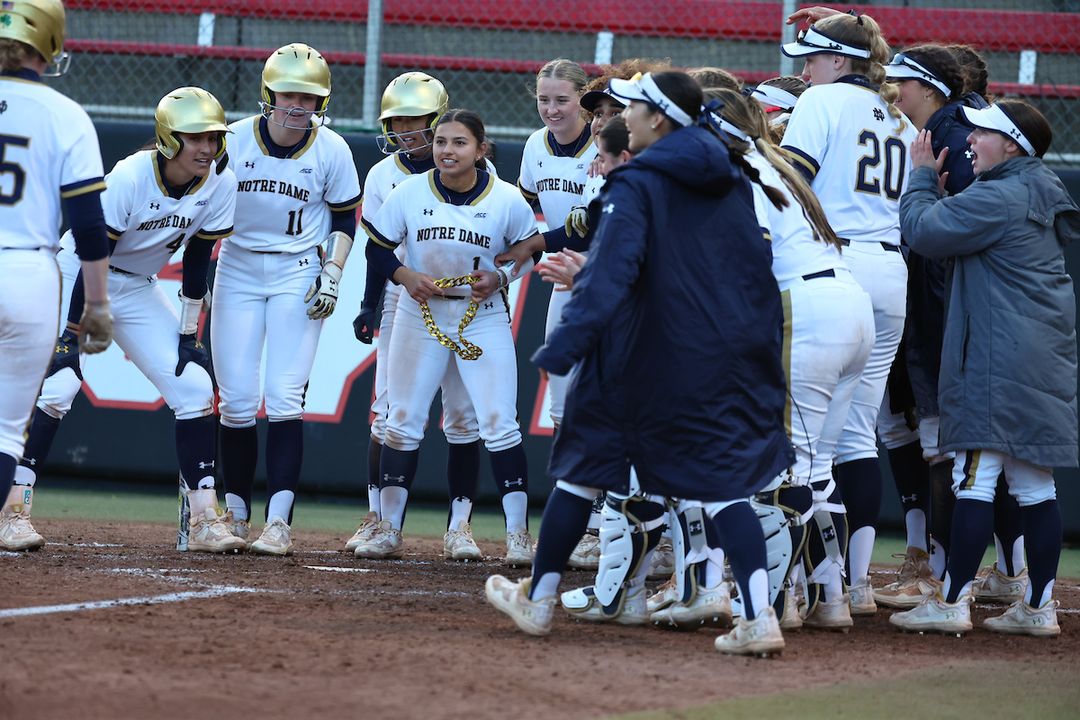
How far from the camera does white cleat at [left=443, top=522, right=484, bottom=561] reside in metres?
6.73

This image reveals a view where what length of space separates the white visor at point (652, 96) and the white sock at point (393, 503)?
2969mm

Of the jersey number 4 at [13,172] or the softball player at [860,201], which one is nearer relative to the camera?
the jersey number 4 at [13,172]

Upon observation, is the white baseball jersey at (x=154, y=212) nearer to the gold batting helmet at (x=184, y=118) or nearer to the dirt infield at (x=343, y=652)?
the gold batting helmet at (x=184, y=118)

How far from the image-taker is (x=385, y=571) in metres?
6.22

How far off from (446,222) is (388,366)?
809mm

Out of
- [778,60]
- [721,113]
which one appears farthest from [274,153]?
[778,60]

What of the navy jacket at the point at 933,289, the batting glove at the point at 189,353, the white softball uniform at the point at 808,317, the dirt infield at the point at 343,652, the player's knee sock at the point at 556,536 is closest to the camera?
the dirt infield at the point at 343,652

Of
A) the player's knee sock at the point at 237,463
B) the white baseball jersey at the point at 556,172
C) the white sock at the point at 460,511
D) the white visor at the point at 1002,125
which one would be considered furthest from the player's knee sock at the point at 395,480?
the white visor at the point at 1002,125

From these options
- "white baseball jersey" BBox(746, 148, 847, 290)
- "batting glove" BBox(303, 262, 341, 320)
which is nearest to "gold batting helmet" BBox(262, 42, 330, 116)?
"batting glove" BBox(303, 262, 341, 320)

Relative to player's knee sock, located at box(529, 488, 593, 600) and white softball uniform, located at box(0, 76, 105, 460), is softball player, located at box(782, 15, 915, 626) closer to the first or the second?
player's knee sock, located at box(529, 488, 593, 600)

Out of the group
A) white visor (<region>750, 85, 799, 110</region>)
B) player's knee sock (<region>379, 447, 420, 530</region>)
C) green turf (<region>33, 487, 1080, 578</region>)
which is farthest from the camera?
green turf (<region>33, 487, 1080, 578</region>)

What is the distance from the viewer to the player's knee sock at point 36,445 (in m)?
6.43

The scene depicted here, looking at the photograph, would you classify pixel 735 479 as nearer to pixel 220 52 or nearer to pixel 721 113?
pixel 721 113

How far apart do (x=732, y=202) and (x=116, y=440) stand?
232 inches
